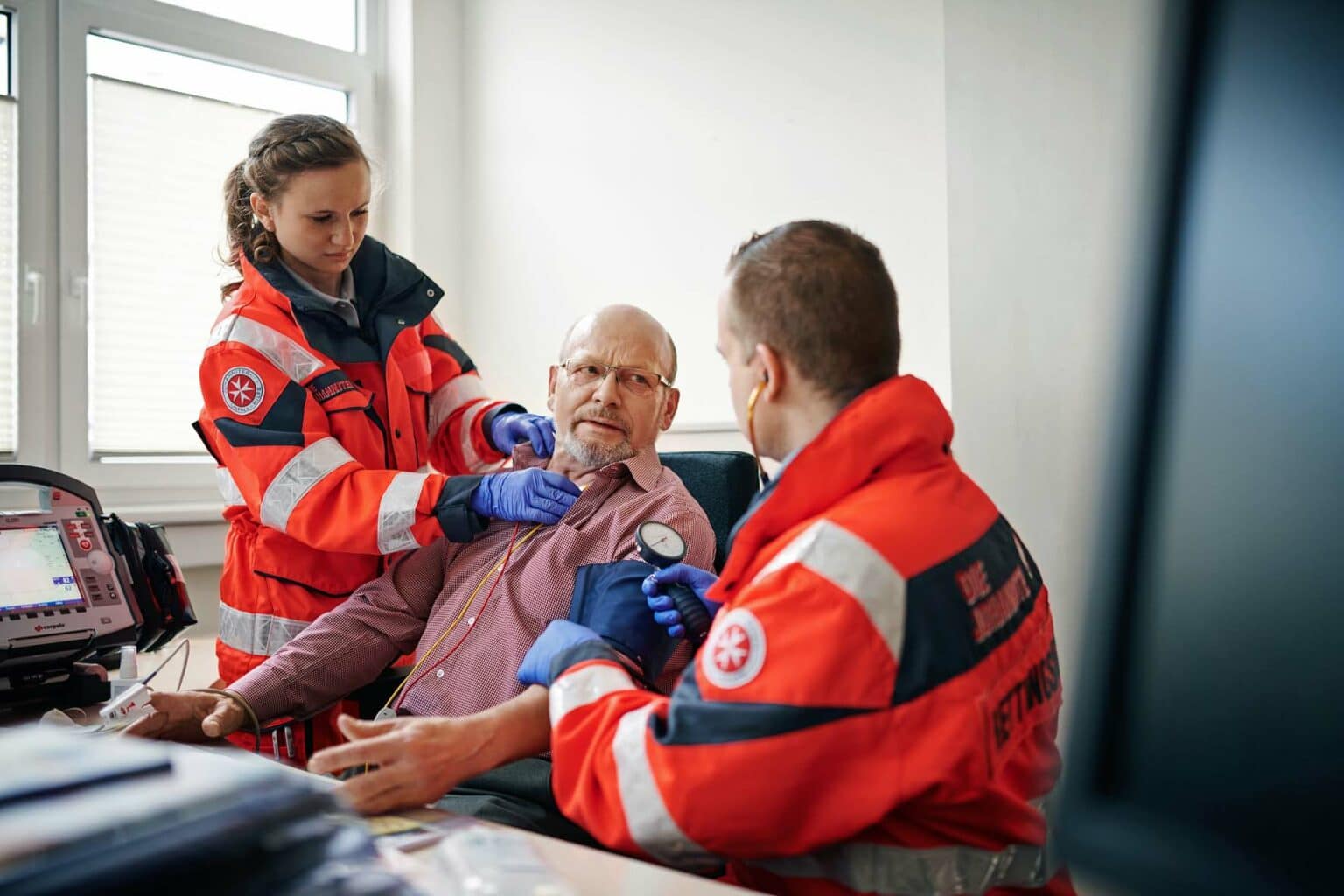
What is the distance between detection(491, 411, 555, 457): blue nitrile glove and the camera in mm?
2066

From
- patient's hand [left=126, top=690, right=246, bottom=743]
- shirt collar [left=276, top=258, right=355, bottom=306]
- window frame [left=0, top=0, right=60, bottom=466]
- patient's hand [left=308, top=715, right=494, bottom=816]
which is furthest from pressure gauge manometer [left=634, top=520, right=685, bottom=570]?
window frame [left=0, top=0, right=60, bottom=466]

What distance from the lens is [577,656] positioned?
1136mm

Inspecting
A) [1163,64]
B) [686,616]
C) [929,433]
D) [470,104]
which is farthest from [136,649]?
[470,104]

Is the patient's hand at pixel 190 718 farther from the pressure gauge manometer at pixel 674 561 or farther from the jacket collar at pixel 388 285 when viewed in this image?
the jacket collar at pixel 388 285

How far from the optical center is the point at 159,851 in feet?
2.00

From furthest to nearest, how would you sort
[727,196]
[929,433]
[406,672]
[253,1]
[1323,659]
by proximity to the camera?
1. [253,1]
2. [727,196]
3. [406,672]
4. [1323,659]
5. [929,433]

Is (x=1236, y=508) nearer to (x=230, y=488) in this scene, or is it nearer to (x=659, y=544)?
(x=659, y=544)

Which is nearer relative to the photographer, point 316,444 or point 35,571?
point 35,571

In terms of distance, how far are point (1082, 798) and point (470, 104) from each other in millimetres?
3094

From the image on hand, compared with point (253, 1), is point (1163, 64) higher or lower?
lower

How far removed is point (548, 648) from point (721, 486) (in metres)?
0.63

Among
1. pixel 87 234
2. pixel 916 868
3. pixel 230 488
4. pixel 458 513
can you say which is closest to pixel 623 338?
pixel 458 513

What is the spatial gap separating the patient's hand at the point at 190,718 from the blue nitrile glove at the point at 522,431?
0.74 m

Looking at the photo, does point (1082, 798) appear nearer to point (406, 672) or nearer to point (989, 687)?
point (989, 687)
